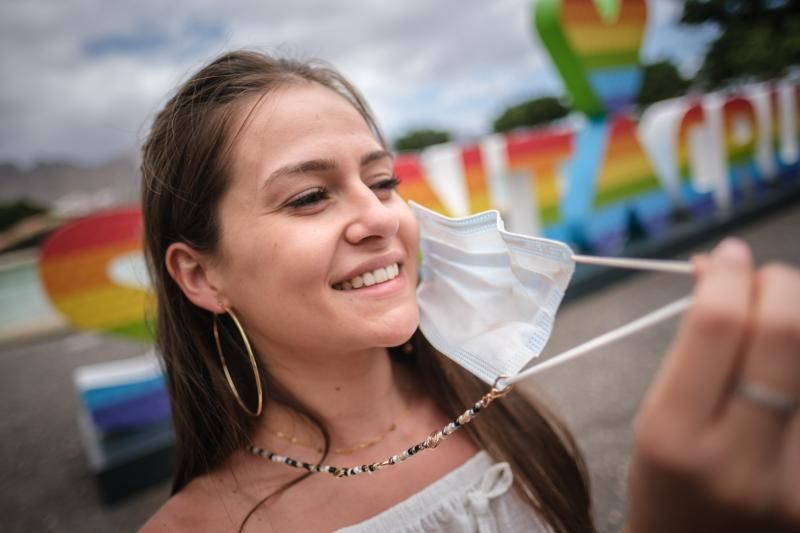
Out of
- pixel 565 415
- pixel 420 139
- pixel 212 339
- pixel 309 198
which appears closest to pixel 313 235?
pixel 309 198

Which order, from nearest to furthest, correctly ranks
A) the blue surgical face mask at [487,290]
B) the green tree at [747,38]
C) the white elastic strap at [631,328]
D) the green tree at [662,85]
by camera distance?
the white elastic strap at [631,328] → the blue surgical face mask at [487,290] → the green tree at [747,38] → the green tree at [662,85]

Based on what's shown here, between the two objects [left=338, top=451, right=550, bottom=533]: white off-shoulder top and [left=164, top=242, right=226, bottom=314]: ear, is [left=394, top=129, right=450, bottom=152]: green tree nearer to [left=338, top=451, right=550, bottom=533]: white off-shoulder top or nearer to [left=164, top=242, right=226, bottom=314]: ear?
[left=164, top=242, right=226, bottom=314]: ear

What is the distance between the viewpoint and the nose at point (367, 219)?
42.4 inches

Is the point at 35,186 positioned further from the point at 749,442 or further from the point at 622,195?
the point at 749,442

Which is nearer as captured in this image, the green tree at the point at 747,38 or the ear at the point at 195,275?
the ear at the point at 195,275

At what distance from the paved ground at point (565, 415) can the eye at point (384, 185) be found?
1.85 metres

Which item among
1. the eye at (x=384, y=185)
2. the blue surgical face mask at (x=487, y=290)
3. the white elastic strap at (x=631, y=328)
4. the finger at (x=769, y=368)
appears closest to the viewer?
the finger at (x=769, y=368)

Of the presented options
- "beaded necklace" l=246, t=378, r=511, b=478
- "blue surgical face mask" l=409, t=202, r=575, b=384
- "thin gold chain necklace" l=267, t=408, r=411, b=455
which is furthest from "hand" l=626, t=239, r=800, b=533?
"thin gold chain necklace" l=267, t=408, r=411, b=455

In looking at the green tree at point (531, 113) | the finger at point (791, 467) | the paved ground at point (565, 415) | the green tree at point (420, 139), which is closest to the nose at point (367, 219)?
the finger at point (791, 467)

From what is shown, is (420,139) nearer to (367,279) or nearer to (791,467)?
(367,279)

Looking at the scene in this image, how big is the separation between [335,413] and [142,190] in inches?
34.5

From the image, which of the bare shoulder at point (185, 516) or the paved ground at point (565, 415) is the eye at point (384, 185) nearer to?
the bare shoulder at point (185, 516)

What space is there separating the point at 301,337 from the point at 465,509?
0.60 meters

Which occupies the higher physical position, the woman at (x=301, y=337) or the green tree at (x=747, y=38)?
the woman at (x=301, y=337)
